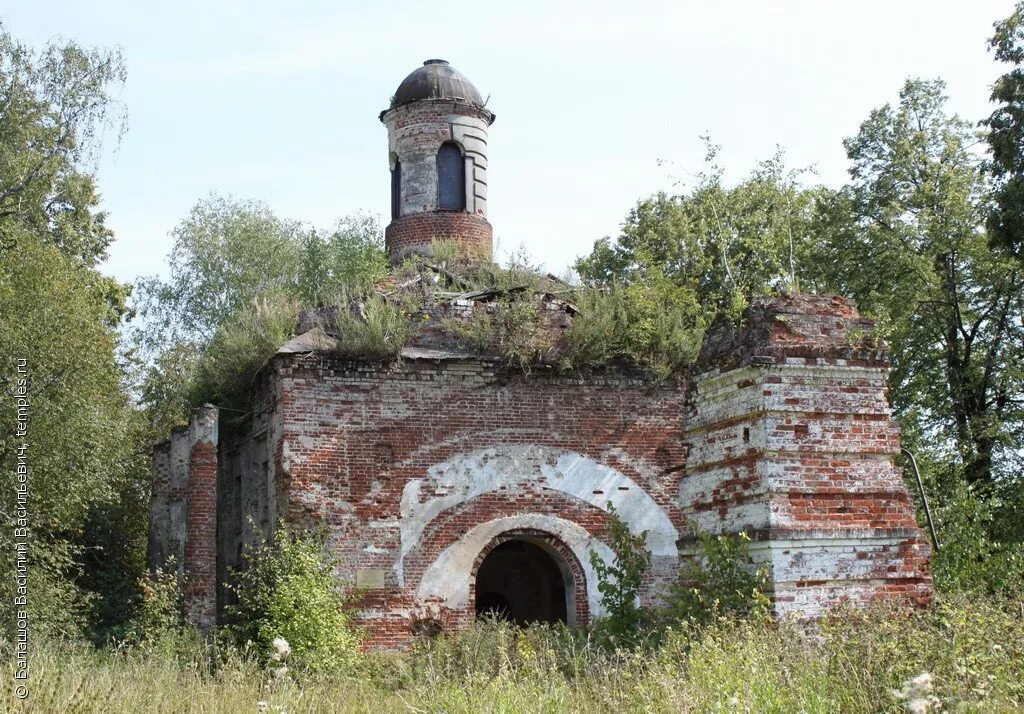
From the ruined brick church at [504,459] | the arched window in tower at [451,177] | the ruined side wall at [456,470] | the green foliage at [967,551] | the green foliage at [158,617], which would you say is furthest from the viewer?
the arched window in tower at [451,177]

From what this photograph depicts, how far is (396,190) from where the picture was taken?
18.8 m

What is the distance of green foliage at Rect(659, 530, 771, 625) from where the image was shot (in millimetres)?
8102

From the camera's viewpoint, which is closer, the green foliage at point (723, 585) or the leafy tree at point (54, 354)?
→ the green foliage at point (723, 585)

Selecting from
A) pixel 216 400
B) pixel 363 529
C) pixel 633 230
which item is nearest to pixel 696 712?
pixel 363 529

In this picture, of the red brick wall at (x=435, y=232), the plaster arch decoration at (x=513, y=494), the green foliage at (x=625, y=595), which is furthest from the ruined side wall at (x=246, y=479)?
the green foliage at (x=625, y=595)

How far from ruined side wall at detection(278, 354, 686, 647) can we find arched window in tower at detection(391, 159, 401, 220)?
4532 millimetres

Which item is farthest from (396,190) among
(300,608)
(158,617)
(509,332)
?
(300,608)

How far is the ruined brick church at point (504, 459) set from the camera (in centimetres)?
839

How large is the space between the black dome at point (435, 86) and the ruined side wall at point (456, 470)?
18.7 ft

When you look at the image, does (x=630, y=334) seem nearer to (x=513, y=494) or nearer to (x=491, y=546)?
(x=513, y=494)

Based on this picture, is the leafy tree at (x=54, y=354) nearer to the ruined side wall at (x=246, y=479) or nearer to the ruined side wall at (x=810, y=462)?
the ruined side wall at (x=246, y=479)

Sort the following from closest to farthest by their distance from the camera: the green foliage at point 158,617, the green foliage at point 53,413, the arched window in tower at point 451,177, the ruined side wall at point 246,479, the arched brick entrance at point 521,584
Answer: the green foliage at point 158,617 < the ruined side wall at point 246,479 < the green foliage at point 53,413 < the arched brick entrance at point 521,584 < the arched window in tower at point 451,177

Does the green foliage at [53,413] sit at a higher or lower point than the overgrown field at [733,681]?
higher

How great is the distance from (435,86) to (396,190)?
1668 millimetres
